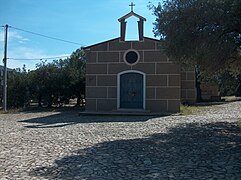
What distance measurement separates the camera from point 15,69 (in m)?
31.5

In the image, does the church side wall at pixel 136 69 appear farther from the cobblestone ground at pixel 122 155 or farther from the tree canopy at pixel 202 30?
the tree canopy at pixel 202 30

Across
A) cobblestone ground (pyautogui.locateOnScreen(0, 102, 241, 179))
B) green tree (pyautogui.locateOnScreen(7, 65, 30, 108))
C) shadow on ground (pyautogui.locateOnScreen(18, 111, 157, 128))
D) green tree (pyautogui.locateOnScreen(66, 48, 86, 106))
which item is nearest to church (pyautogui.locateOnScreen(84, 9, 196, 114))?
shadow on ground (pyautogui.locateOnScreen(18, 111, 157, 128))

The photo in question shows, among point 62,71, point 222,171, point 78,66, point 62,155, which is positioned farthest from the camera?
point 78,66

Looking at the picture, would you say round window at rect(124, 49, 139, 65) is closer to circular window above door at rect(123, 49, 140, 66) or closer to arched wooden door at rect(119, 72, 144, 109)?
circular window above door at rect(123, 49, 140, 66)

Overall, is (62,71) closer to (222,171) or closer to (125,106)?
(125,106)

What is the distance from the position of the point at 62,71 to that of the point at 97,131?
1680 cm

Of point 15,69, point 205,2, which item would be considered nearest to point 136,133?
point 205,2

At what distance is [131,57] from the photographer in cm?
2162

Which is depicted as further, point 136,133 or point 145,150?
point 136,133

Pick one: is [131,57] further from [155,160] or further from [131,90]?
[155,160]

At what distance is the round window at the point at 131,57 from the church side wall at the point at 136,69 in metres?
0.22

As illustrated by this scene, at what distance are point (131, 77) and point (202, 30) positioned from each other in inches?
457

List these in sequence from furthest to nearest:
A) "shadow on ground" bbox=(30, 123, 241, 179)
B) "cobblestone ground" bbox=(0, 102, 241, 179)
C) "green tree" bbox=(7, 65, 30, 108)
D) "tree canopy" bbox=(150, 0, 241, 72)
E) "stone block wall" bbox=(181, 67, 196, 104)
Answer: "stone block wall" bbox=(181, 67, 196, 104), "green tree" bbox=(7, 65, 30, 108), "tree canopy" bbox=(150, 0, 241, 72), "cobblestone ground" bbox=(0, 102, 241, 179), "shadow on ground" bbox=(30, 123, 241, 179)

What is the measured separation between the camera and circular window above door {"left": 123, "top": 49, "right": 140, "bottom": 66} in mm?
21469
